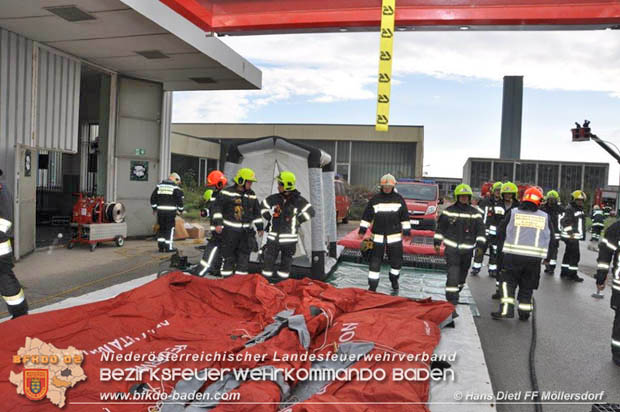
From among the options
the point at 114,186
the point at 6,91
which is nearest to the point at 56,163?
the point at 114,186

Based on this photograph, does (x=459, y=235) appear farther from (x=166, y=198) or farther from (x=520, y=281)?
(x=166, y=198)

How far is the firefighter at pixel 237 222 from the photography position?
7.01 metres

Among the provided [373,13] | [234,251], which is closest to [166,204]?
[234,251]

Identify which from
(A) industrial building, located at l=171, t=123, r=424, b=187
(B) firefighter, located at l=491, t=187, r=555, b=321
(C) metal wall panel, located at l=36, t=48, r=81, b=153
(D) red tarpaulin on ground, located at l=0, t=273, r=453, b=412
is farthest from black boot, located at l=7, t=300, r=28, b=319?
(A) industrial building, located at l=171, t=123, r=424, b=187

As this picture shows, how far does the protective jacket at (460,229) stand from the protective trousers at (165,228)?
21.3 feet

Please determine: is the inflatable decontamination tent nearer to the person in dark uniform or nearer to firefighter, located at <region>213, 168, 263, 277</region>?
firefighter, located at <region>213, 168, 263, 277</region>

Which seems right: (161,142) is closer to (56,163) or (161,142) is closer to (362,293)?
(56,163)

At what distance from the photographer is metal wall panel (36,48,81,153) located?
980cm

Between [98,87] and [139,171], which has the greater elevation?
[98,87]

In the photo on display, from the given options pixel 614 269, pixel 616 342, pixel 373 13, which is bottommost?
pixel 616 342

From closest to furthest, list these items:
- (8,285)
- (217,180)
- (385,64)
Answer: (8,285), (385,64), (217,180)

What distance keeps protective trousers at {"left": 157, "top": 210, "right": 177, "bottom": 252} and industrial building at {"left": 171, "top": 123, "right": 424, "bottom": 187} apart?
21908 mm

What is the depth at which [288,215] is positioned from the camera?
7117mm

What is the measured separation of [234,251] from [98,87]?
11.5m
